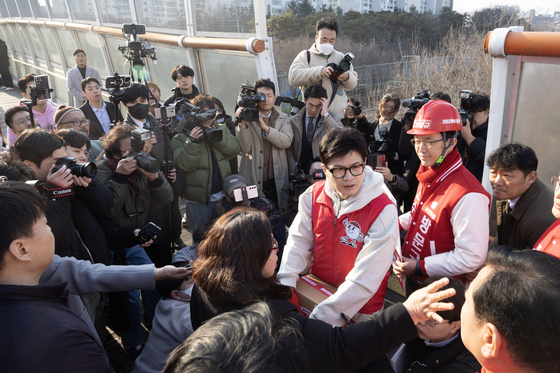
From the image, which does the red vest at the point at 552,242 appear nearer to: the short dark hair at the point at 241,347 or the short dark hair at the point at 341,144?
the short dark hair at the point at 341,144

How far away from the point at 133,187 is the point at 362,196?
197 centimetres

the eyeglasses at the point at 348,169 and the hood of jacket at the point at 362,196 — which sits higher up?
the eyeglasses at the point at 348,169

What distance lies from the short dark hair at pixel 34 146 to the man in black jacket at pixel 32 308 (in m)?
1.05

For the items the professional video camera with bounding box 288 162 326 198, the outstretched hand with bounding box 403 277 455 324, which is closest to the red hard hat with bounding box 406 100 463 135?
the outstretched hand with bounding box 403 277 455 324

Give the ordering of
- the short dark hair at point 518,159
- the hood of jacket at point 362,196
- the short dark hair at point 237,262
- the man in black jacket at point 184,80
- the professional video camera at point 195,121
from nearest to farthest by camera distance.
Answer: the short dark hair at point 237,262 < the hood of jacket at point 362,196 < the short dark hair at point 518,159 < the professional video camera at point 195,121 < the man in black jacket at point 184,80

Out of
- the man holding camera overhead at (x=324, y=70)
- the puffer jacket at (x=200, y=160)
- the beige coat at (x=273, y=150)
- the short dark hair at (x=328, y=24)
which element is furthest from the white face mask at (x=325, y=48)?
the puffer jacket at (x=200, y=160)

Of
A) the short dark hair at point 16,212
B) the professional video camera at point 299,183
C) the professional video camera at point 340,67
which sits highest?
the professional video camera at point 340,67

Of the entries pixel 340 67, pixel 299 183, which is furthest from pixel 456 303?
pixel 340 67

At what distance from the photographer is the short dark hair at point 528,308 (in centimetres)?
95

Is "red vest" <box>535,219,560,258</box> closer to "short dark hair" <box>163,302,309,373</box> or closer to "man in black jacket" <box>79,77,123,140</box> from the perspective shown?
"short dark hair" <box>163,302,309,373</box>

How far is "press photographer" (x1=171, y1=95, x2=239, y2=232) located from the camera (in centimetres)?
357

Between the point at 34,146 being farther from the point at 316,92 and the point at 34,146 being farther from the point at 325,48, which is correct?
the point at 325,48

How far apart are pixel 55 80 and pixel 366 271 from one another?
1201 cm

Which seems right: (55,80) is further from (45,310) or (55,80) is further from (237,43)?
(45,310)
